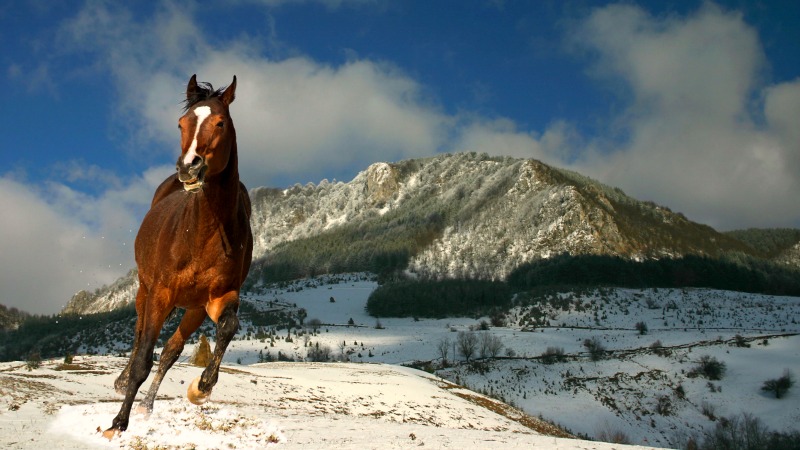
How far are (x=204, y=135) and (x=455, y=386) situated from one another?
28.7m

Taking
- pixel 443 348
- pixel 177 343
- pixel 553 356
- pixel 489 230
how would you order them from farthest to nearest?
pixel 489 230 → pixel 443 348 → pixel 553 356 → pixel 177 343

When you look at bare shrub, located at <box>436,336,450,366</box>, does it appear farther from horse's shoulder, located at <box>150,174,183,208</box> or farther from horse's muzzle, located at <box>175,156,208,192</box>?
horse's muzzle, located at <box>175,156,208,192</box>

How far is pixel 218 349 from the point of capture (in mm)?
6164

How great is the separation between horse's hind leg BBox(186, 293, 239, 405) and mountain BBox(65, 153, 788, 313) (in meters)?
106

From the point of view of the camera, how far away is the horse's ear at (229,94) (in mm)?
6102

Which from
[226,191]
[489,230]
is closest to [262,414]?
[226,191]

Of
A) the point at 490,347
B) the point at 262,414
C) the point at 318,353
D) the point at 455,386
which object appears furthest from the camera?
the point at 490,347

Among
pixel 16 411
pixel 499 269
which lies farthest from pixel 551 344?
pixel 499 269

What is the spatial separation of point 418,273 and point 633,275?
42.1 metres

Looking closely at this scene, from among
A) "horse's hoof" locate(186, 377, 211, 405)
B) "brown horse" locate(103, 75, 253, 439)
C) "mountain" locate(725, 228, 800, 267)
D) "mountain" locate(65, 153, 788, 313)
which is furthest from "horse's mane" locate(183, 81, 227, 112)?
"mountain" locate(725, 228, 800, 267)

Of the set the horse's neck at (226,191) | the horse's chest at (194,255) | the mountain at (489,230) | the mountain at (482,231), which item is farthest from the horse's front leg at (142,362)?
the mountain at (489,230)

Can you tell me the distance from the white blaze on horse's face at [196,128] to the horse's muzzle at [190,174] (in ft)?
0.11

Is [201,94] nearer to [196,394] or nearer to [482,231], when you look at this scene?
[196,394]

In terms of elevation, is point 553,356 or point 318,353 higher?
point 318,353
